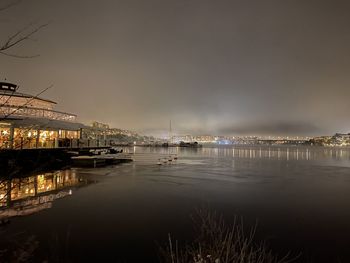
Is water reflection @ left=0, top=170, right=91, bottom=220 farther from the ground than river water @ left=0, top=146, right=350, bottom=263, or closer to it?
farther from the ground

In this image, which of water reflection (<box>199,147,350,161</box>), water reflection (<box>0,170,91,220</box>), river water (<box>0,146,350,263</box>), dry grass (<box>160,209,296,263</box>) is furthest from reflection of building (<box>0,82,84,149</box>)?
water reflection (<box>199,147,350,161</box>)

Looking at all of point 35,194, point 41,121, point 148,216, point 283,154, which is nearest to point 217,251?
point 148,216

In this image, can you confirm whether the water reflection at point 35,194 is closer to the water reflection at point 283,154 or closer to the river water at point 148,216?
the river water at point 148,216

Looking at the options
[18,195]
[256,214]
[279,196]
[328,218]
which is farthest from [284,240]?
[18,195]

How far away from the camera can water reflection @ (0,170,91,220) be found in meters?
11.0

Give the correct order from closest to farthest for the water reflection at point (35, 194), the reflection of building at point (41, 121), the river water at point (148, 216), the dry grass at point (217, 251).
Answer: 1. the dry grass at point (217, 251)
2. the river water at point (148, 216)
3. the water reflection at point (35, 194)
4. the reflection of building at point (41, 121)

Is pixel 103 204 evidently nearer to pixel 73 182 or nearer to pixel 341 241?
pixel 73 182

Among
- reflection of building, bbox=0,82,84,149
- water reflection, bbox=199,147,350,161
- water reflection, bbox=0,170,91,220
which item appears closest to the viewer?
water reflection, bbox=0,170,91,220

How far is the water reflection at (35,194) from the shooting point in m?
11.0

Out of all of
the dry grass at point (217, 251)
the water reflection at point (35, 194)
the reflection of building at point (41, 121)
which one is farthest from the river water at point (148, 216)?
the reflection of building at point (41, 121)

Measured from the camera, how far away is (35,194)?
14281 mm

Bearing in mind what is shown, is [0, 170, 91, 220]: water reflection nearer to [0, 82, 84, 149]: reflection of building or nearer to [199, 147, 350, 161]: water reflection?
[0, 82, 84, 149]: reflection of building

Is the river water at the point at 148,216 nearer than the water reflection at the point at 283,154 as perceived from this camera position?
Yes

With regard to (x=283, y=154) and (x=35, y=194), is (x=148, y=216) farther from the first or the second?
(x=283, y=154)
